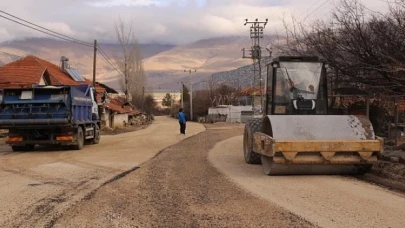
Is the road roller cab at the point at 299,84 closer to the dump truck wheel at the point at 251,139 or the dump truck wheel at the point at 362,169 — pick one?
the dump truck wheel at the point at 251,139

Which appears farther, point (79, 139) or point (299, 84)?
point (79, 139)

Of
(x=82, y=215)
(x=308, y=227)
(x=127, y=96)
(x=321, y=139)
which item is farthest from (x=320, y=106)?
(x=127, y=96)

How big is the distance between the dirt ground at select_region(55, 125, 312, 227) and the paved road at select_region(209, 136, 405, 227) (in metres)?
0.32

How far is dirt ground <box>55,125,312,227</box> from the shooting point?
6.84 m

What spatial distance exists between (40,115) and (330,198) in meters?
13.4

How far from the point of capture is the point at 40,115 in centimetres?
1875

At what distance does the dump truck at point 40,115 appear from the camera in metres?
18.8

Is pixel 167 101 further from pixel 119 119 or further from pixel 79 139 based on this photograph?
pixel 79 139

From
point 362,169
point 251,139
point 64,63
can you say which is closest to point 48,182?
point 251,139

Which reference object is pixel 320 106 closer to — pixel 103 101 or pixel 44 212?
pixel 44 212

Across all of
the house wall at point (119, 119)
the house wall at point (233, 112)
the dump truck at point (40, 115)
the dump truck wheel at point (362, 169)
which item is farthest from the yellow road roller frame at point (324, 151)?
the house wall at point (233, 112)

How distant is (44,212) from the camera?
750 cm

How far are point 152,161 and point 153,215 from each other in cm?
772

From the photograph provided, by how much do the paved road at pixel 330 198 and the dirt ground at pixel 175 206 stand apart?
32cm
